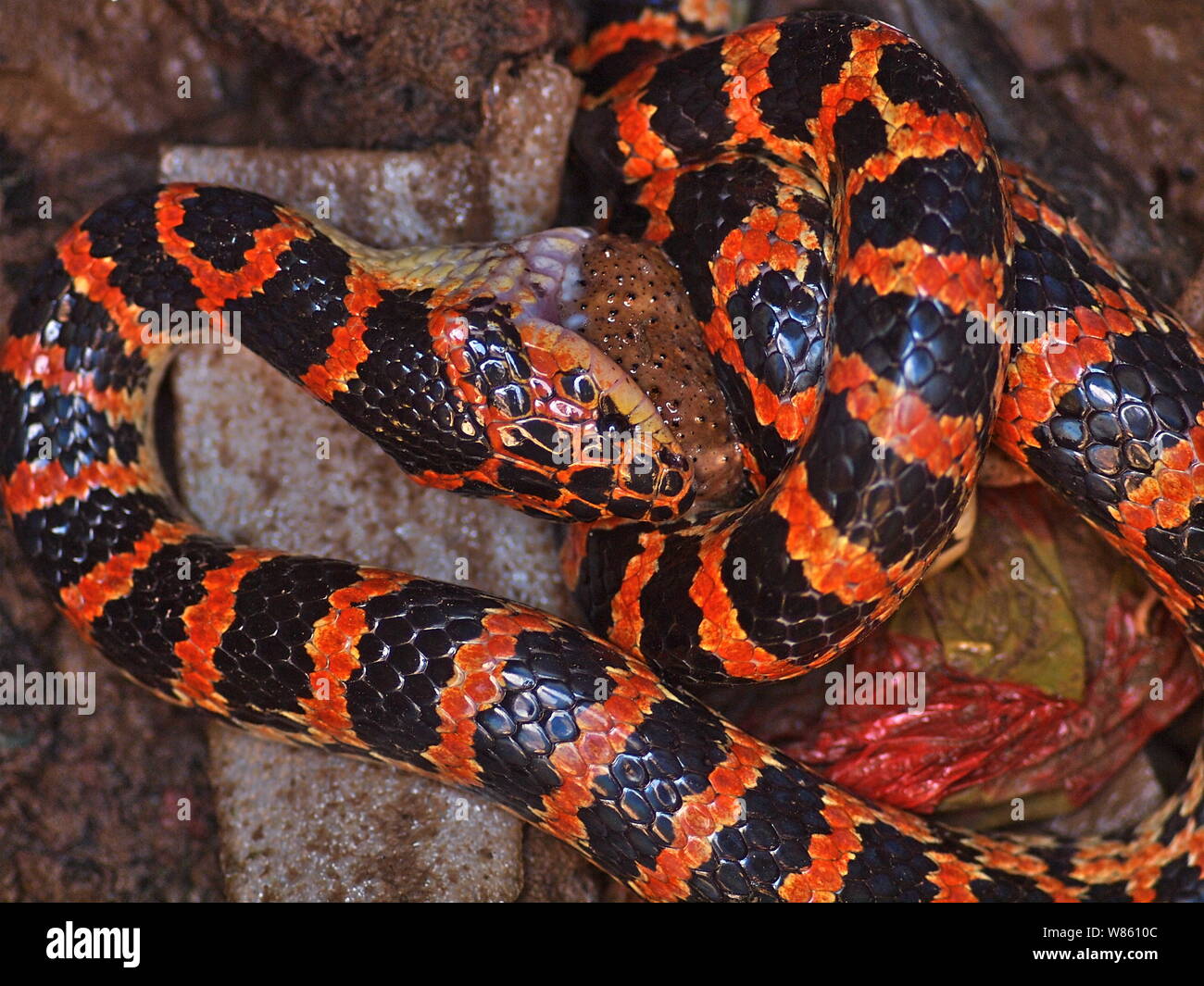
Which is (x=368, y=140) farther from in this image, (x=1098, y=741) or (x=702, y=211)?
(x=1098, y=741)

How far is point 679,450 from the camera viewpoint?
3752 mm

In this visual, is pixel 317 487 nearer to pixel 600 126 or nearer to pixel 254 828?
pixel 254 828

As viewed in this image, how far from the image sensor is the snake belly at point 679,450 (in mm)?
3340

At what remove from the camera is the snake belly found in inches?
131

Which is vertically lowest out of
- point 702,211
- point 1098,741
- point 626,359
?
point 1098,741

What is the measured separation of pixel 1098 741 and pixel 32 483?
15.1 ft

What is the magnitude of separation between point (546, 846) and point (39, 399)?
2.74 m
